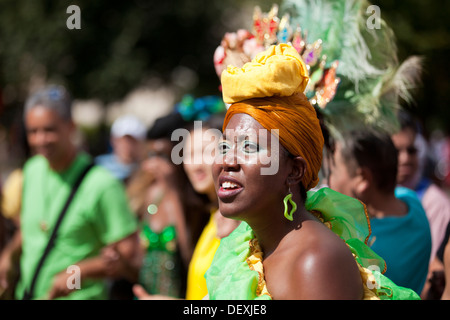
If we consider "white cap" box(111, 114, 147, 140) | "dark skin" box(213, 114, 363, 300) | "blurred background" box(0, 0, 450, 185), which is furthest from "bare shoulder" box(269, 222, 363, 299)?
Answer: "blurred background" box(0, 0, 450, 185)

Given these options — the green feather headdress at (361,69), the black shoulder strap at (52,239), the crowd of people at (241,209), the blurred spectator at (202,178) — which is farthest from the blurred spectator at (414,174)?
the black shoulder strap at (52,239)

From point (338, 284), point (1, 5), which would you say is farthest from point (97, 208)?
point (1, 5)

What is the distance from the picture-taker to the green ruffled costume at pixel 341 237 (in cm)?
209

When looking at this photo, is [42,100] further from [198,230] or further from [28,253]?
[198,230]

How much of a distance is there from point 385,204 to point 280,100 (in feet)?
5.48

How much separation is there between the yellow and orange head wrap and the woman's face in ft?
0.14

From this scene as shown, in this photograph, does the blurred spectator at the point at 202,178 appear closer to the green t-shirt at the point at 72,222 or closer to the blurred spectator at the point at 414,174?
the green t-shirt at the point at 72,222

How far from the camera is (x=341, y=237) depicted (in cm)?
231

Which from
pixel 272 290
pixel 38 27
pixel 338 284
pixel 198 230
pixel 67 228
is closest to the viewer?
pixel 338 284

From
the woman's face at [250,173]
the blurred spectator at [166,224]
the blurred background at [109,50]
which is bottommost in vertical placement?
the blurred spectator at [166,224]

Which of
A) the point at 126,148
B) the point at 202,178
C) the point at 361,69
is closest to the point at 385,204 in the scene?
the point at 361,69

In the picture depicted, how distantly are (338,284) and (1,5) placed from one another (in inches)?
886

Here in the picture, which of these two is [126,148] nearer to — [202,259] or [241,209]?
[202,259]

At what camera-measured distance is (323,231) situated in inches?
80.5
